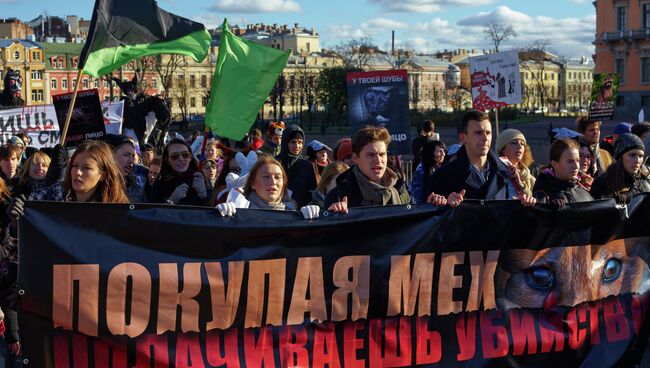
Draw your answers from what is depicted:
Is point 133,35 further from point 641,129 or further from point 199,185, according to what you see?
point 641,129

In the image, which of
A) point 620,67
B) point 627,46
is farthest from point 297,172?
point 620,67

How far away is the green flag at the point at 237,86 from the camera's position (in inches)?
366

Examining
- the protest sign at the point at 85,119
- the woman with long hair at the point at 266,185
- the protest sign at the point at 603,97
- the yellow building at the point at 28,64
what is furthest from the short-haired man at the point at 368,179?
the yellow building at the point at 28,64

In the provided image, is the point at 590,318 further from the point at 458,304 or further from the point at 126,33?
the point at 126,33

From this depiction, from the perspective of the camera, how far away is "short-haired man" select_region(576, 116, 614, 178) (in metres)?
9.59

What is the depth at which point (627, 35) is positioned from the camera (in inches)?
2862

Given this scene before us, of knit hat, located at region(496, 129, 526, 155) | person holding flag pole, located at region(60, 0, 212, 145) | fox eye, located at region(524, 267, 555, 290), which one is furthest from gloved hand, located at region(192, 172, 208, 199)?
A: fox eye, located at region(524, 267, 555, 290)

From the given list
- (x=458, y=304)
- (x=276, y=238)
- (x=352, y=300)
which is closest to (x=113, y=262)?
(x=276, y=238)

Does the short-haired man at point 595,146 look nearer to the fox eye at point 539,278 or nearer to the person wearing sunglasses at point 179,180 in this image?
the fox eye at point 539,278

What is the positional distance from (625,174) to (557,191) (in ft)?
3.46

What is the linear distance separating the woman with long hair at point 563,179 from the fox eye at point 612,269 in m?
0.44

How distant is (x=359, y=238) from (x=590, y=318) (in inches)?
63.8

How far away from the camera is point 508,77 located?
44.4 ft

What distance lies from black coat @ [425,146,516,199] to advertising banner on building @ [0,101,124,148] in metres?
9.49
